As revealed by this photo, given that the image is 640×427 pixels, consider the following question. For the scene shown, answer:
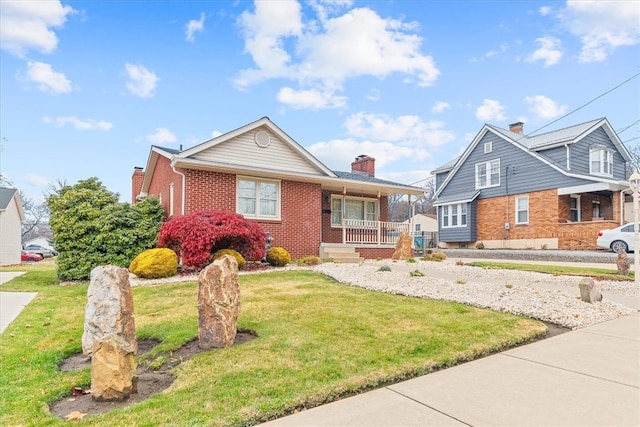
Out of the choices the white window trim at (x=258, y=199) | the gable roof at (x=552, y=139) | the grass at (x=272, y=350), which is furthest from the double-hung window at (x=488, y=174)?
the grass at (x=272, y=350)

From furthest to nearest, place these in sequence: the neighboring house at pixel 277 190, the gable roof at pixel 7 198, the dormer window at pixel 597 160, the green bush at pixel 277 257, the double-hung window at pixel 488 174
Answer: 1. the gable roof at pixel 7 198
2. the double-hung window at pixel 488 174
3. the dormer window at pixel 597 160
4. the neighboring house at pixel 277 190
5. the green bush at pixel 277 257

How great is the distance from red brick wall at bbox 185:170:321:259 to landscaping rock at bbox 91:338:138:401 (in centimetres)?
947

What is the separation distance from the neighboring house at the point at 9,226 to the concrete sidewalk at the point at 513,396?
30.6m

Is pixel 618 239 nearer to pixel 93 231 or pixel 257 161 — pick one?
pixel 257 161

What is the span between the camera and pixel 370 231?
17.2 m

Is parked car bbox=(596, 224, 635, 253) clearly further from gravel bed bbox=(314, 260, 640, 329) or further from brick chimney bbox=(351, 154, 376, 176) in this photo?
brick chimney bbox=(351, 154, 376, 176)

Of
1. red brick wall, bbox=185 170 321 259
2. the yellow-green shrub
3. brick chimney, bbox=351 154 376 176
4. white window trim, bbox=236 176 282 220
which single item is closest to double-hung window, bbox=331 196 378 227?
red brick wall, bbox=185 170 321 259

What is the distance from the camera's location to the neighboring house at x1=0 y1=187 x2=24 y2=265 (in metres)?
25.7

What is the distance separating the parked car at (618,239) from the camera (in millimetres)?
16312

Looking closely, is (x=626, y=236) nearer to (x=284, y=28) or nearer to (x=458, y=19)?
(x=458, y=19)

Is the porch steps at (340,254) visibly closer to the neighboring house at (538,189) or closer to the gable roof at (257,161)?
the gable roof at (257,161)

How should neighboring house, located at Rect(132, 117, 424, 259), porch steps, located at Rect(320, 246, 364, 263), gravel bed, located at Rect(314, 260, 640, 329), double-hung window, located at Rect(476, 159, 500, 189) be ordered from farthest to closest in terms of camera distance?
double-hung window, located at Rect(476, 159, 500, 189) → porch steps, located at Rect(320, 246, 364, 263) → neighboring house, located at Rect(132, 117, 424, 259) → gravel bed, located at Rect(314, 260, 640, 329)

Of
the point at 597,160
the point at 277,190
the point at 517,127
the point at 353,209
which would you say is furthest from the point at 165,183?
the point at 517,127

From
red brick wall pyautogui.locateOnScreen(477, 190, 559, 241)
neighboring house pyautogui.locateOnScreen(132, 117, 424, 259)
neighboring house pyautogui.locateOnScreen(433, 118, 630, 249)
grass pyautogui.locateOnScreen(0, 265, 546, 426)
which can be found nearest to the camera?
grass pyautogui.locateOnScreen(0, 265, 546, 426)
